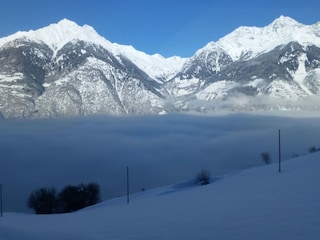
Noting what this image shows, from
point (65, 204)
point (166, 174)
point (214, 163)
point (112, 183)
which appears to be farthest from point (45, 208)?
point (214, 163)

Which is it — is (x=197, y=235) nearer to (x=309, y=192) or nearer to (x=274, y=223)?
(x=274, y=223)

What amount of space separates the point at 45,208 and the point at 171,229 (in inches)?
2805

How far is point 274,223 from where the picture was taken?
49.6ft

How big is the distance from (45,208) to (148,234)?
71.7 m

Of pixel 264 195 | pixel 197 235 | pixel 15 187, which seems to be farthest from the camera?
pixel 15 187

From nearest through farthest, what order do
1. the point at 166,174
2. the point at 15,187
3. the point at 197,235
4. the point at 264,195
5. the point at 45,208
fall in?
the point at 197,235 → the point at 264,195 → the point at 45,208 → the point at 15,187 → the point at 166,174

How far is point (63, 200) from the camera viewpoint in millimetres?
84500

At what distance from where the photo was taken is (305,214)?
15719 mm

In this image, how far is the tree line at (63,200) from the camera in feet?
272

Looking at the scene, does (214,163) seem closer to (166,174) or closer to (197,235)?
(166,174)

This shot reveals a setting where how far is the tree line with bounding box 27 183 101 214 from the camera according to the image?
8294 centimetres

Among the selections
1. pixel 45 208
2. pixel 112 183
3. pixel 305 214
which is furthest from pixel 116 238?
pixel 112 183

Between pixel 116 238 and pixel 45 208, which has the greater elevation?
pixel 116 238

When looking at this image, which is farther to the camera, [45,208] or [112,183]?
[112,183]
